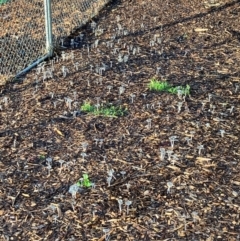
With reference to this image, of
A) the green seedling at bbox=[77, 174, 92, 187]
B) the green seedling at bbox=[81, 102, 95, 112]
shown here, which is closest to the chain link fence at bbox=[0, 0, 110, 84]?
the green seedling at bbox=[81, 102, 95, 112]

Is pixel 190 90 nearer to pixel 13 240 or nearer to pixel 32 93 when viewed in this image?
pixel 32 93

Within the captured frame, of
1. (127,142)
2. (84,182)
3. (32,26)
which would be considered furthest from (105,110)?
(32,26)

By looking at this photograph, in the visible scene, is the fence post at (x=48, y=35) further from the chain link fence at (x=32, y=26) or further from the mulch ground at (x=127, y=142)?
Result: the mulch ground at (x=127, y=142)

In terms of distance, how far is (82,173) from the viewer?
156 inches

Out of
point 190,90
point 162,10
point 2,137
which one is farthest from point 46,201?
point 162,10

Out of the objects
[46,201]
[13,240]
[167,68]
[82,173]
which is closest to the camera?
[13,240]

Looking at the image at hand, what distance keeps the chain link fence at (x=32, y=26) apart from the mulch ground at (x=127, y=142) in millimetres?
237

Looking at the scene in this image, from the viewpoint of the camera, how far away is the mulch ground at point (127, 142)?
138 inches

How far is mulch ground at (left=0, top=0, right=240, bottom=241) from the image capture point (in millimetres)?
3512

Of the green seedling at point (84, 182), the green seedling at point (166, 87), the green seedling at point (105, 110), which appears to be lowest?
the green seedling at point (84, 182)

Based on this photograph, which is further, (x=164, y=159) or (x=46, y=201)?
(x=164, y=159)

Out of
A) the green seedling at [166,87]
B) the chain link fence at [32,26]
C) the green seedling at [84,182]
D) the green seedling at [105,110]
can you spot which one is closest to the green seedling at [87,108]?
the green seedling at [105,110]

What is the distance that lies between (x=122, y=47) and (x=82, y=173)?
273 centimetres

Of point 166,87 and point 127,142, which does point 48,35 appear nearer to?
point 166,87
